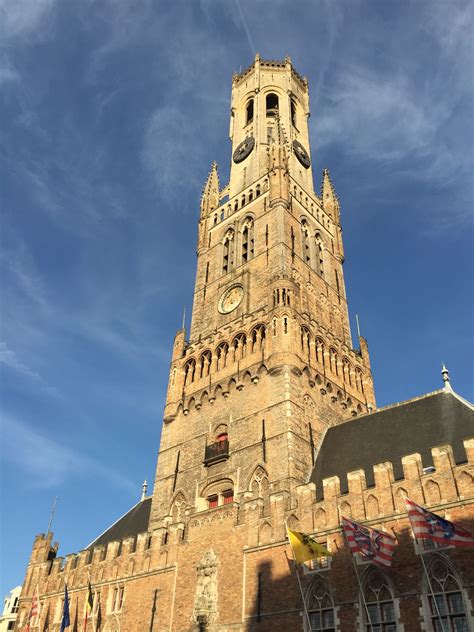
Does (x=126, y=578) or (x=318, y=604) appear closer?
(x=318, y=604)

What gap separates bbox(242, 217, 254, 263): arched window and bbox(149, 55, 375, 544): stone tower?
0.37 ft

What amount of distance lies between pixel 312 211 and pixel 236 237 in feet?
24.1

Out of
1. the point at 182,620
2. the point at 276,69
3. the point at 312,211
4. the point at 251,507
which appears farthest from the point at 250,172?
the point at 182,620

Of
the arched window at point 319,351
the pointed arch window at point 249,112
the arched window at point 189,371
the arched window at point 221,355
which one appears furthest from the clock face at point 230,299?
the pointed arch window at point 249,112

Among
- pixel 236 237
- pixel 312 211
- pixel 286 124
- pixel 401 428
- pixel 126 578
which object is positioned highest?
pixel 286 124

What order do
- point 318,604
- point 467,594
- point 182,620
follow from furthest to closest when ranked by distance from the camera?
point 182,620 → point 318,604 → point 467,594

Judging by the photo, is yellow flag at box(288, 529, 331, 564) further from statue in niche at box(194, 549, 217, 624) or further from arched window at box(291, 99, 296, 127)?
arched window at box(291, 99, 296, 127)

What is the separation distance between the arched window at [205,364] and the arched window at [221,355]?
2.37 feet

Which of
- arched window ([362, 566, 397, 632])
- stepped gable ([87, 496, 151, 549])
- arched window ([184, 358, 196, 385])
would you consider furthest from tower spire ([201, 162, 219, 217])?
arched window ([362, 566, 397, 632])

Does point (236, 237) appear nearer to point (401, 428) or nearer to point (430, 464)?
point (401, 428)

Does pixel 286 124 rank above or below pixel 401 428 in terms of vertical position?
above

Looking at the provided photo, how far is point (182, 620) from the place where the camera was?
25719 millimetres

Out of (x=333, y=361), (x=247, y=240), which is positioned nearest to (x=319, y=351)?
(x=333, y=361)

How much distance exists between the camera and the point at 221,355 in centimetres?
3531
